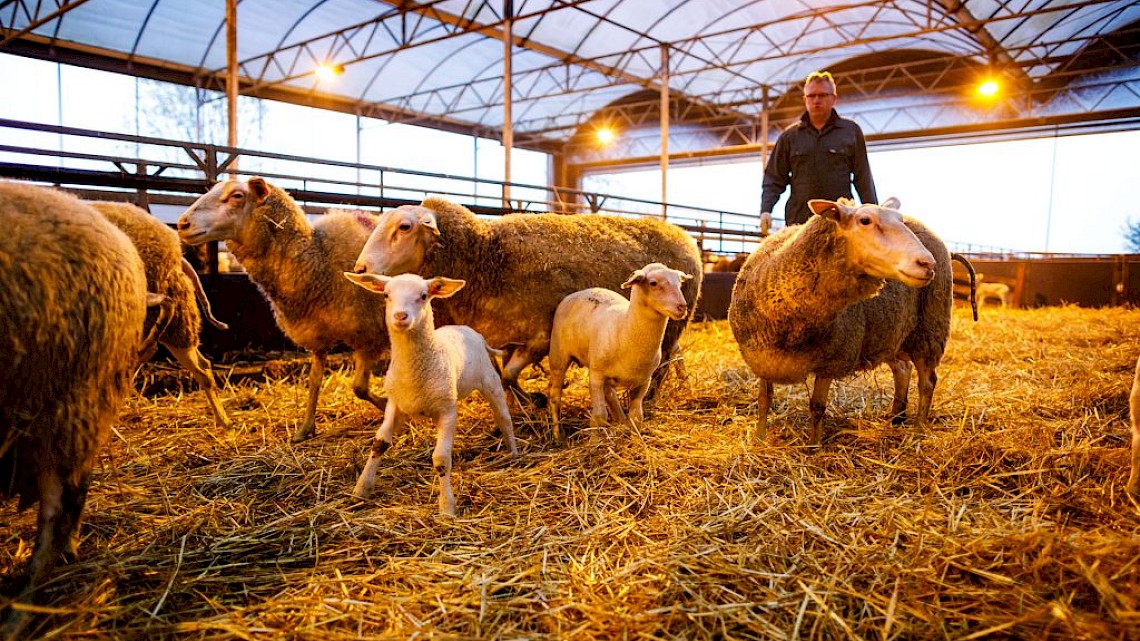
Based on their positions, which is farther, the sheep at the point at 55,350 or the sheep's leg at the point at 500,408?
the sheep's leg at the point at 500,408

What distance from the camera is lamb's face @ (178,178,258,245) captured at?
3729 millimetres

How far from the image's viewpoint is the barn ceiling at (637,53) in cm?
1346

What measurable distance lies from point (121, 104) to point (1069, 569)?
17.6 m

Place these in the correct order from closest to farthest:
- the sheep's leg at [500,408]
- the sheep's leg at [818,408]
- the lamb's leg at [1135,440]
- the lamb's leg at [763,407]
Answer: the lamb's leg at [1135,440], the sheep's leg at [500,408], the sheep's leg at [818,408], the lamb's leg at [763,407]

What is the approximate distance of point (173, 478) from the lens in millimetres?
3121

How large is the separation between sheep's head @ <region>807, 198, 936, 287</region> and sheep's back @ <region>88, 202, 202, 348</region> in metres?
3.39

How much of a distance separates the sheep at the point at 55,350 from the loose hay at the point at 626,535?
0.26 metres

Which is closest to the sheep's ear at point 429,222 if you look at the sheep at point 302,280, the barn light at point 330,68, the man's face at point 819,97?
the sheep at point 302,280

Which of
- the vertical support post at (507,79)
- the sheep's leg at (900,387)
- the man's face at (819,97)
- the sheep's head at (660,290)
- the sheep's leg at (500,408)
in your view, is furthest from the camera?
the vertical support post at (507,79)

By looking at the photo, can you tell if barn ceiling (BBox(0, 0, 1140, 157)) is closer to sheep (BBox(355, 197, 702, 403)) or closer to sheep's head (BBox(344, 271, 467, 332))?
sheep (BBox(355, 197, 702, 403))

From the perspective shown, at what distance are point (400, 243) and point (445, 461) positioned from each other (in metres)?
1.44

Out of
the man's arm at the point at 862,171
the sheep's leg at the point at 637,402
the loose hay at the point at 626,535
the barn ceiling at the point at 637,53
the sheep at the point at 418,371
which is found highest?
the barn ceiling at the point at 637,53

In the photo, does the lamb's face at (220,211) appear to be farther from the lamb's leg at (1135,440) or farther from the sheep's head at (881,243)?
the lamb's leg at (1135,440)

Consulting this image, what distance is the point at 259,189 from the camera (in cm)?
397
